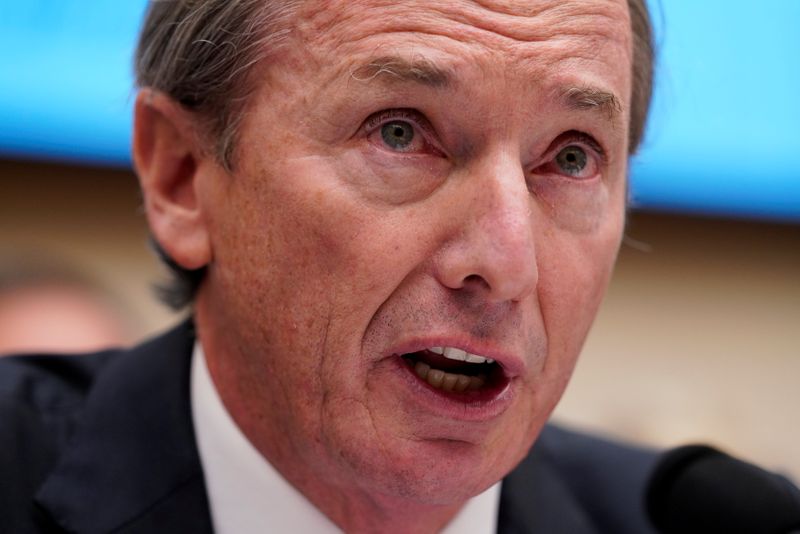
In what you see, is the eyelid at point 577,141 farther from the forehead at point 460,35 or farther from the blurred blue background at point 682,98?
the blurred blue background at point 682,98

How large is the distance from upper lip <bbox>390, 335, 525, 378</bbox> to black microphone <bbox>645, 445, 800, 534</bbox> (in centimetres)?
49

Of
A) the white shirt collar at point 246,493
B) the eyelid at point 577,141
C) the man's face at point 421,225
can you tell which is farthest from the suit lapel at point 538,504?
the eyelid at point 577,141

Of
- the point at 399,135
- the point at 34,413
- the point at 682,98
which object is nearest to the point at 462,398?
the point at 399,135

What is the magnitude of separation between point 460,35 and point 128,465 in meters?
0.87

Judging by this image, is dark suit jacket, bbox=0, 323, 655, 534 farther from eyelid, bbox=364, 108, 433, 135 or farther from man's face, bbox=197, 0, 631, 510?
eyelid, bbox=364, 108, 433, 135

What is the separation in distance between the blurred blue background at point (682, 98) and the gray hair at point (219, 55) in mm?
1186

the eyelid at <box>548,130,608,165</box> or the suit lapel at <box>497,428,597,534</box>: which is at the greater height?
the eyelid at <box>548,130,608,165</box>

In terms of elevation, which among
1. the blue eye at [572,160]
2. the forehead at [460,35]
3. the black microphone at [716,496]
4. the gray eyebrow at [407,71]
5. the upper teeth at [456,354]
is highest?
the forehead at [460,35]

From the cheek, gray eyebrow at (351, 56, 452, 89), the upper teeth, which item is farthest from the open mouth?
gray eyebrow at (351, 56, 452, 89)

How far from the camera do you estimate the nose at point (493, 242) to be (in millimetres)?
1589

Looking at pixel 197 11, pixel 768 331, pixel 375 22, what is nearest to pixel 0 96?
pixel 197 11

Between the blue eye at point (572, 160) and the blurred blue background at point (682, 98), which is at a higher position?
the blue eye at point (572, 160)

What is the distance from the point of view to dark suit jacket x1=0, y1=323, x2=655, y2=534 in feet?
6.04

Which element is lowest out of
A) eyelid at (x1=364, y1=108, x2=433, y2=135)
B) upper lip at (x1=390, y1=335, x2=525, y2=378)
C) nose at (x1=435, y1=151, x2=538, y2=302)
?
upper lip at (x1=390, y1=335, x2=525, y2=378)
